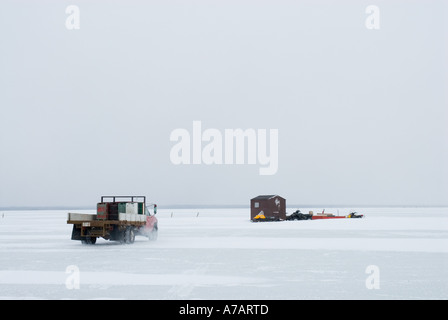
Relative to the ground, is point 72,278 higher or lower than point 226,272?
higher

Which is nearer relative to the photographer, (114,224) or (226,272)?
(226,272)

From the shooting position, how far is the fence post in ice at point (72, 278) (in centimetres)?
1127

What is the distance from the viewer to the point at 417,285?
37.3 feet

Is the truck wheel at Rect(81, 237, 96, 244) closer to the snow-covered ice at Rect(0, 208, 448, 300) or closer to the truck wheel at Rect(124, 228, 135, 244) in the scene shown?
the truck wheel at Rect(124, 228, 135, 244)

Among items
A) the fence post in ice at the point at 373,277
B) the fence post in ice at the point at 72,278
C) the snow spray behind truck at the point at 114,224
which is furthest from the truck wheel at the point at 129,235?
the fence post in ice at the point at 373,277

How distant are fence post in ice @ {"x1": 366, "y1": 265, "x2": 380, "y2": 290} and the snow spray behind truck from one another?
12172 millimetres

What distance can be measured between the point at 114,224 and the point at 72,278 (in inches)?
411

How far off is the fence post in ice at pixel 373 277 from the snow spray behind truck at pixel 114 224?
39.9 ft

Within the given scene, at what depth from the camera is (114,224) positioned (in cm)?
2283

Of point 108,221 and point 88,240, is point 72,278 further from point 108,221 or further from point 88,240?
point 88,240

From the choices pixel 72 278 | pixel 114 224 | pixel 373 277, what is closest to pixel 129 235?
pixel 114 224

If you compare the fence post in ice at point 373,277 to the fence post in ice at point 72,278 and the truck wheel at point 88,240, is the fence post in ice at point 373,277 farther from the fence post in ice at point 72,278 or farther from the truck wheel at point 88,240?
the truck wheel at point 88,240
